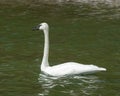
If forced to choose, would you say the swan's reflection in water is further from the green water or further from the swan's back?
the swan's back

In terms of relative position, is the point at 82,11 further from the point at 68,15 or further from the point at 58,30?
the point at 58,30

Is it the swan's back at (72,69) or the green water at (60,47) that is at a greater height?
the swan's back at (72,69)

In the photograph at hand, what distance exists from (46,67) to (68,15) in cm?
1352

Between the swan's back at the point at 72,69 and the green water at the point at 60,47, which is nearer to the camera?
the green water at the point at 60,47

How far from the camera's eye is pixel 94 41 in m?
25.8

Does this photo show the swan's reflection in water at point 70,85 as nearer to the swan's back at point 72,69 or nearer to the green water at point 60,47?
the green water at point 60,47

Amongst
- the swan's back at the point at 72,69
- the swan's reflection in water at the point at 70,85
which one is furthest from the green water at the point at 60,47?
the swan's back at the point at 72,69

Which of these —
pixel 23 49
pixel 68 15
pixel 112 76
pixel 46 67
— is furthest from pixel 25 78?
pixel 68 15

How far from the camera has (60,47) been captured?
24.3 metres

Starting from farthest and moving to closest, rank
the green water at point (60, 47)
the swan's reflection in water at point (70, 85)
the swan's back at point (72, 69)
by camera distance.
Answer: the swan's back at point (72, 69) → the green water at point (60, 47) → the swan's reflection in water at point (70, 85)

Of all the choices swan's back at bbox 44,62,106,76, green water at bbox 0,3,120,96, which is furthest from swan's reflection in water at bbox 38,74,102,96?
swan's back at bbox 44,62,106,76

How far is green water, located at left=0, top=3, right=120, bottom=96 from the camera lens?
17.9 m

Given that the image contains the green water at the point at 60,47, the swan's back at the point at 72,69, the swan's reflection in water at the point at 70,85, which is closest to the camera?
the swan's reflection in water at the point at 70,85

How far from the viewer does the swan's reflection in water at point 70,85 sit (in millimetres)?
17234
